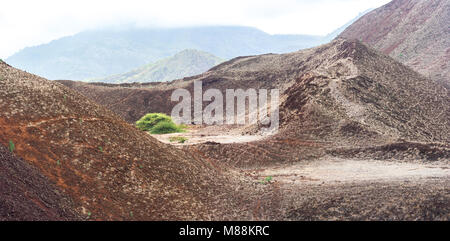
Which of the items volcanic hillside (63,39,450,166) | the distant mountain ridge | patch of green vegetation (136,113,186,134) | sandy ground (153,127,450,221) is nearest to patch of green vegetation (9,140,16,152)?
sandy ground (153,127,450,221)

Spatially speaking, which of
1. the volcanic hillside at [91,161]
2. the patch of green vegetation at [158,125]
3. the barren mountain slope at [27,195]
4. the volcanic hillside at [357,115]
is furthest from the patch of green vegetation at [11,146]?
the patch of green vegetation at [158,125]

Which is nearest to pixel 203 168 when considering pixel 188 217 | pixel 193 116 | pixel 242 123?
pixel 188 217

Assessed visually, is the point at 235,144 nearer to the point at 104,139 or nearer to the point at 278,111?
the point at 278,111

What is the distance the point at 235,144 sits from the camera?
60.1 feet

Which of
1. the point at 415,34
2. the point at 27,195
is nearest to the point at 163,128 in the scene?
the point at 27,195

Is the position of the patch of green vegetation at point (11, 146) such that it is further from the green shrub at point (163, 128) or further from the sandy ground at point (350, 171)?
the green shrub at point (163, 128)

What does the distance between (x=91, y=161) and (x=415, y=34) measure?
52850 millimetres

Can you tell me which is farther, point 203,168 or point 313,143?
point 313,143

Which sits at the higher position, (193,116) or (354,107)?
(354,107)

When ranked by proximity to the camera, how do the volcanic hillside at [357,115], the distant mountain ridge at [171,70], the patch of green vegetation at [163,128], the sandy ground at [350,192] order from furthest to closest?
the distant mountain ridge at [171,70]
the patch of green vegetation at [163,128]
the volcanic hillside at [357,115]
the sandy ground at [350,192]

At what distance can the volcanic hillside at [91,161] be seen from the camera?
8336 millimetres

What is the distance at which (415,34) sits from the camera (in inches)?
2029

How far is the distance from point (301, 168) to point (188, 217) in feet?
23.8

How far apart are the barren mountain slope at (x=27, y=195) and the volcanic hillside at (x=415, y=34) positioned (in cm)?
3711
